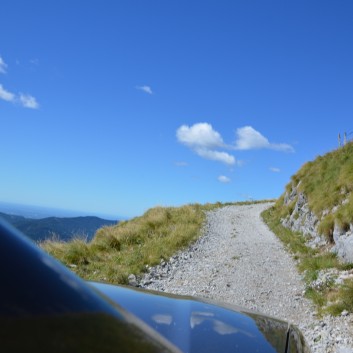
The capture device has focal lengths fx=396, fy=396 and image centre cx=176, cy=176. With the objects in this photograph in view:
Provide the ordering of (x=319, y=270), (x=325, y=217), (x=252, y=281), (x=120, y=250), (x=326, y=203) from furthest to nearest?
(x=326, y=203), (x=325, y=217), (x=120, y=250), (x=319, y=270), (x=252, y=281)

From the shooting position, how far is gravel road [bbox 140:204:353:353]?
6.98m

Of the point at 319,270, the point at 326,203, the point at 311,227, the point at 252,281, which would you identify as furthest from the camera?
the point at 311,227

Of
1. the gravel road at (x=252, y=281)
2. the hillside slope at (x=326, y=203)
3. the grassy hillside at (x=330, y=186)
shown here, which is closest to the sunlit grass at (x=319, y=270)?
the gravel road at (x=252, y=281)

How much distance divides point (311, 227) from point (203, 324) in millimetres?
15250

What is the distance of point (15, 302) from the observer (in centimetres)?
102

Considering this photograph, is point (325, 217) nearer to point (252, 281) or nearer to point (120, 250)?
point (252, 281)

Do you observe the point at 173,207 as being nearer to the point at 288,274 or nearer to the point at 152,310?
the point at 288,274

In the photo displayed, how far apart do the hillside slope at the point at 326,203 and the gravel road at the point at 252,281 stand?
148cm

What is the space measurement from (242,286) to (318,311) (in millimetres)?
2633

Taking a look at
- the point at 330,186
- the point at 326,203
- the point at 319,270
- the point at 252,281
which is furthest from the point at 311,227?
the point at 252,281

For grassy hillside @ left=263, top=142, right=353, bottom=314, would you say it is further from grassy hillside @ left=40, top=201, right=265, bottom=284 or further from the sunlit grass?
grassy hillside @ left=40, top=201, right=265, bottom=284

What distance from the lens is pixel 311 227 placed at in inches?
663

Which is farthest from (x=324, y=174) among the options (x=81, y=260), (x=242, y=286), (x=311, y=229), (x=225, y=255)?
(x=81, y=260)

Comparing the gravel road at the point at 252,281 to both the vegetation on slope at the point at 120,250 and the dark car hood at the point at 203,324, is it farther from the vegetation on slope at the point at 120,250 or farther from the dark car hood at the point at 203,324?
the dark car hood at the point at 203,324
